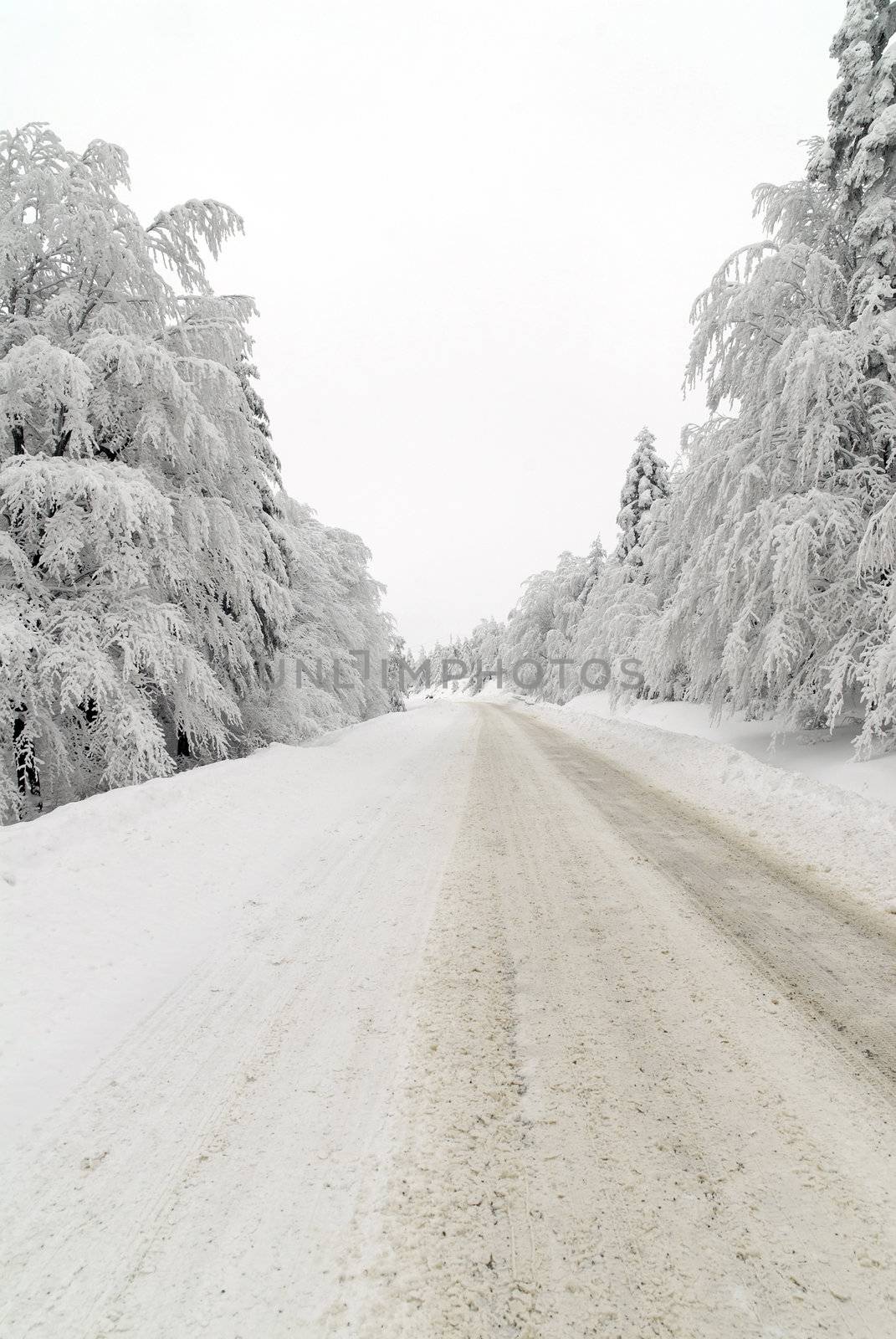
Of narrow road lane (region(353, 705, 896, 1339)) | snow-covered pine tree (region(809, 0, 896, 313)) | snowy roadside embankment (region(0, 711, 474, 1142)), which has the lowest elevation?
narrow road lane (region(353, 705, 896, 1339))

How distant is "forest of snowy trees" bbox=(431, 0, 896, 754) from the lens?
27.3 ft

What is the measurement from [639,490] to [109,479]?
24696mm

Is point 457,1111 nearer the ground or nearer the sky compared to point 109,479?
nearer the ground

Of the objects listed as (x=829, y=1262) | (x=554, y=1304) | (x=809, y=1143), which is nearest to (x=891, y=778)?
(x=809, y=1143)

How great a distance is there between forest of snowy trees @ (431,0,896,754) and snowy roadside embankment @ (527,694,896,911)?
1.12 metres

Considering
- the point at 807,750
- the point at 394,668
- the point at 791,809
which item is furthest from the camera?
the point at 394,668

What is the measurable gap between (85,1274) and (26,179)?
10.2 m

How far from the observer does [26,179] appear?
23.7ft

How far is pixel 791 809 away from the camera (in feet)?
21.4

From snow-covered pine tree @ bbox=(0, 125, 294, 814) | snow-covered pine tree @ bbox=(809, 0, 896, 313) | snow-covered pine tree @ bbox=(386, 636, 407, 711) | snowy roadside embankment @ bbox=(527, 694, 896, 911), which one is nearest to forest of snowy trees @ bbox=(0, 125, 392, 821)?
snow-covered pine tree @ bbox=(0, 125, 294, 814)

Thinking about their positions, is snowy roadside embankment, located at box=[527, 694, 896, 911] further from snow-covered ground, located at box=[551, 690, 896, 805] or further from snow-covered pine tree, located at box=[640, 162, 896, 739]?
snow-covered pine tree, located at box=[640, 162, 896, 739]

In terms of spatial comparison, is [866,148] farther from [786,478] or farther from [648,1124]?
[648,1124]

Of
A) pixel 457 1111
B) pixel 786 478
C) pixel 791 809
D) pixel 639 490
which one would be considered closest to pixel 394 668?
pixel 639 490

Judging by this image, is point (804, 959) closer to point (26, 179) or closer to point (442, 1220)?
point (442, 1220)
